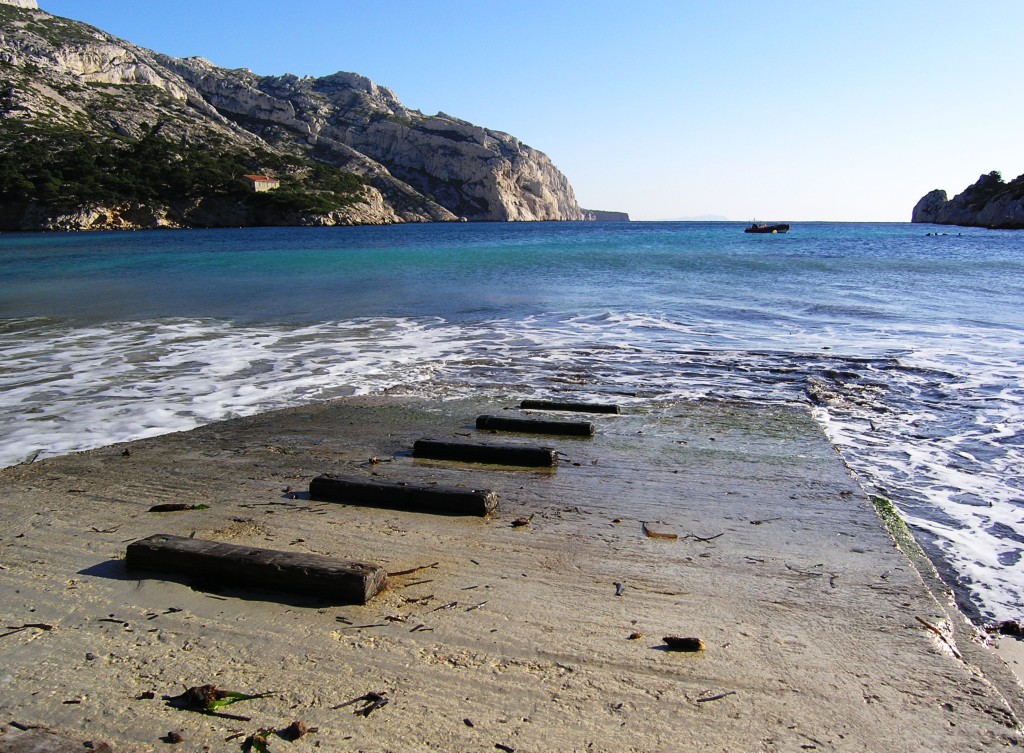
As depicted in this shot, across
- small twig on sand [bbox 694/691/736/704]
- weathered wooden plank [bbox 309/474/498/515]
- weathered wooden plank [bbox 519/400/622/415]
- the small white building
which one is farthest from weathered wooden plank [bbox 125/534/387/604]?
the small white building

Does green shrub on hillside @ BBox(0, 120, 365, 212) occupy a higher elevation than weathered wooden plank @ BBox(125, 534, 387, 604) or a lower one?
higher

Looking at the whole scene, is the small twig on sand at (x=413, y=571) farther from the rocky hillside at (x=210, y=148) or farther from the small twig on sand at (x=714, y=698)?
the rocky hillside at (x=210, y=148)

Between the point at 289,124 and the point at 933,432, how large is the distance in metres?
163

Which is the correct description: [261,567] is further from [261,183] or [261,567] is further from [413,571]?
[261,183]

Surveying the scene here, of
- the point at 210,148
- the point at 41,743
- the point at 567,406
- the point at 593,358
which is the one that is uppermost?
the point at 210,148

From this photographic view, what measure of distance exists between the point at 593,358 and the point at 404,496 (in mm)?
7332

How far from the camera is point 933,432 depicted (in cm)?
749

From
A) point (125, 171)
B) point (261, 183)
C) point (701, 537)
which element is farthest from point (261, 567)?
point (261, 183)

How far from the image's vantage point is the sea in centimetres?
644

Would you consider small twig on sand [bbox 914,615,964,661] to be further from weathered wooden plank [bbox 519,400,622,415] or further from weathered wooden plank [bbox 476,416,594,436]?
weathered wooden plank [bbox 519,400,622,415]

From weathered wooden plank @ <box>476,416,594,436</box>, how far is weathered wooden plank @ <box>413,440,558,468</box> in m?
0.76

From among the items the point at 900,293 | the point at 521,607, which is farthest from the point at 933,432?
the point at 900,293

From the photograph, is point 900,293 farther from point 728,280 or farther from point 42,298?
point 42,298

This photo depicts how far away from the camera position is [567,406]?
25.5 feet
